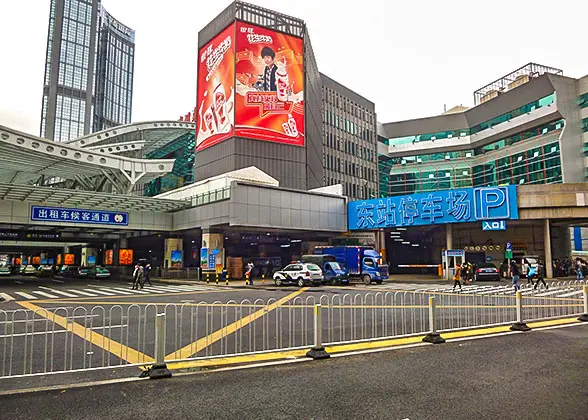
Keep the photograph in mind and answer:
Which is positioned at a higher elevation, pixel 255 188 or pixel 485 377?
pixel 255 188

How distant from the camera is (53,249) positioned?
82500 mm

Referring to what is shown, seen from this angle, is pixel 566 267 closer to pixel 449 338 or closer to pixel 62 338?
pixel 449 338

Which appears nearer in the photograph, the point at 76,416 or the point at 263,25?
the point at 76,416

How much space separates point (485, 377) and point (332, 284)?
24744mm

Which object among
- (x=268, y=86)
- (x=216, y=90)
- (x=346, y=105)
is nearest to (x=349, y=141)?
(x=346, y=105)

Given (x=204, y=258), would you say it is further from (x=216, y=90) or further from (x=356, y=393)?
(x=356, y=393)

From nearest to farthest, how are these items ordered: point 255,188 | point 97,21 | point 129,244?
1. point 255,188
2. point 129,244
3. point 97,21

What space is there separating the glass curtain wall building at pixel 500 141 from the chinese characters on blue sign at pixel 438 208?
26.8m

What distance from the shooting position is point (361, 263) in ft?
106

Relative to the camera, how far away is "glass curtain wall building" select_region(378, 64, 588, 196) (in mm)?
56781

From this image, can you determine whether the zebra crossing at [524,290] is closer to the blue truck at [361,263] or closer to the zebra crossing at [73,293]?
the blue truck at [361,263]

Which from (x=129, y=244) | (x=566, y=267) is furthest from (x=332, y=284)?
(x=129, y=244)

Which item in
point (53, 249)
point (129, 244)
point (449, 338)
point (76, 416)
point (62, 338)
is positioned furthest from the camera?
point (53, 249)

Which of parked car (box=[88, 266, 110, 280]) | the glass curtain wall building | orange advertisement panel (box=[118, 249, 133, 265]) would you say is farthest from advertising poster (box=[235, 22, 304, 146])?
the glass curtain wall building
